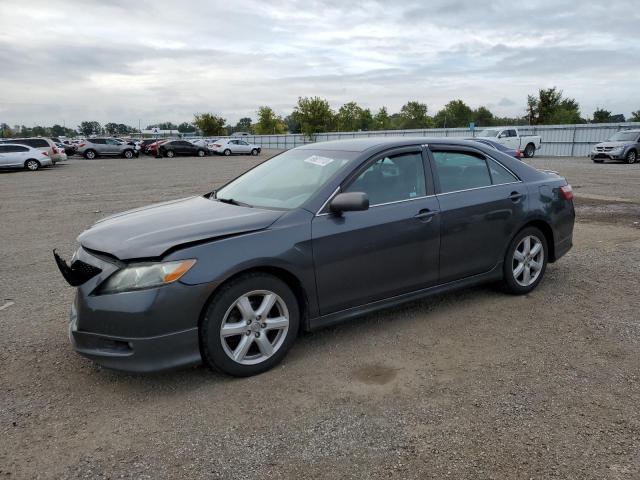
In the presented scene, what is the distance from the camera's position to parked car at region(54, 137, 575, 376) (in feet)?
10.8

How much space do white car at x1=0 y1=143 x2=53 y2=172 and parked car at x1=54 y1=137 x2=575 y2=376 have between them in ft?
83.9

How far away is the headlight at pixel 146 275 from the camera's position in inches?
128

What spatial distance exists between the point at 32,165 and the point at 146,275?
2743 centimetres

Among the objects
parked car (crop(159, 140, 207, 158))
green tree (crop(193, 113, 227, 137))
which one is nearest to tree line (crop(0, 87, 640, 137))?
green tree (crop(193, 113, 227, 137))

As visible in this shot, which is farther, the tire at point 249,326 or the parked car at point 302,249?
the tire at point 249,326

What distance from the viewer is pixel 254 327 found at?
3.55m

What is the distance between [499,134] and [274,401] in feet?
101

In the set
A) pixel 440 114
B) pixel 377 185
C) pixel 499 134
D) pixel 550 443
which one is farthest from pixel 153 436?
pixel 440 114

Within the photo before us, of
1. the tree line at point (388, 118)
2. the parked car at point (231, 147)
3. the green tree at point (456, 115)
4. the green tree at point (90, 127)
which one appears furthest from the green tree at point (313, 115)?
the green tree at point (90, 127)

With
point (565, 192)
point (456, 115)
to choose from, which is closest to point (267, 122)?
point (456, 115)

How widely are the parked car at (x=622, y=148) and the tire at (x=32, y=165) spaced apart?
2870 centimetres

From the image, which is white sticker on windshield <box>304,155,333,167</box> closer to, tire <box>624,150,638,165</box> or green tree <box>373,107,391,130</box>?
tire <box>624,150,638,165</box>

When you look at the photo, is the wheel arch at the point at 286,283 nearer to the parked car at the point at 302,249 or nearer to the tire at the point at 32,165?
the parked car at the point at 302,249

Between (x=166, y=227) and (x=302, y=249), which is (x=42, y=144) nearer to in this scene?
(x=166, y=227)
